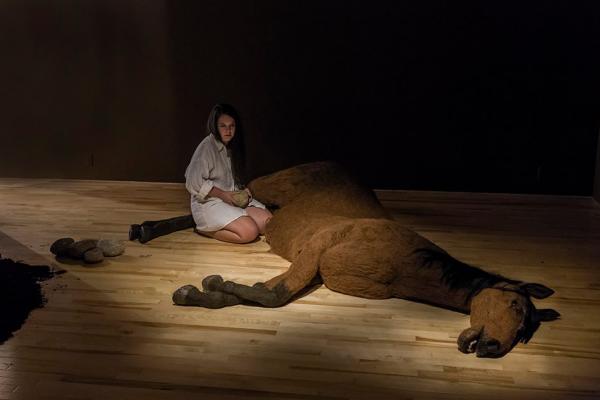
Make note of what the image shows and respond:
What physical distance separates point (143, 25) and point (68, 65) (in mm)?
849

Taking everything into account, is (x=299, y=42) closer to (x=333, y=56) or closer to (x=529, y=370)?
(x=333, y=56)

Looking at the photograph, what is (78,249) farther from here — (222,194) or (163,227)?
(222,194)

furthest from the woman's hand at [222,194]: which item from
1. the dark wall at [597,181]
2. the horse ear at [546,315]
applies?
the dark wall at [597,181]

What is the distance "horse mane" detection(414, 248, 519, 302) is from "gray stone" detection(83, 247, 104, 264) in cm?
182

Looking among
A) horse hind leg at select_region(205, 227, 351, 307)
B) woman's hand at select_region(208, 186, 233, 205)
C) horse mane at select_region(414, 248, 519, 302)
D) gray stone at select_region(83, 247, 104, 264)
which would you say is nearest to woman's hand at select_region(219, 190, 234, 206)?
woman's hand at select_region(208, 186, 233, 205)

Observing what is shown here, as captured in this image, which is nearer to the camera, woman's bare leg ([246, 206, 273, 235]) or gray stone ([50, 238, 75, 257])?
gray stone ([50, 238, 75, 257])

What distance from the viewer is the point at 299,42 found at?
5797mm

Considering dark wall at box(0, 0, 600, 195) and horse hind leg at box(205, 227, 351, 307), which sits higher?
dark wall at box(0, 0, 600, 195)

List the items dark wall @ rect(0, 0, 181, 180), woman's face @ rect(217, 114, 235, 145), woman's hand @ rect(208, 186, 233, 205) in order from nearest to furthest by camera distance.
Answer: woman's face @ rect(217, 114, 235, 145) < woman's hand @ rect(208, 186, 233, 205) < dark wall @ rect(0, 0, 181, 180)

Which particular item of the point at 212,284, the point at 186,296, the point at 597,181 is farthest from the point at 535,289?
the point at 597,181

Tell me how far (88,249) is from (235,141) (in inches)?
45.8

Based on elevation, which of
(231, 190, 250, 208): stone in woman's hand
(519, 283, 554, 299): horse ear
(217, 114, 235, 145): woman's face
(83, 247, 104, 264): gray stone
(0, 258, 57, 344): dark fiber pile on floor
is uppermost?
(217, 114, 235, 145): woman's face

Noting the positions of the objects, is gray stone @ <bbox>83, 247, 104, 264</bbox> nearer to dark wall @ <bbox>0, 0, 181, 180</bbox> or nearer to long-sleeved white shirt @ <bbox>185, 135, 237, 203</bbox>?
long-sleeved white shirt @ <bbox>185, 135, 237, 203</bbox>

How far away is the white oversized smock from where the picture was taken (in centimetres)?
413
